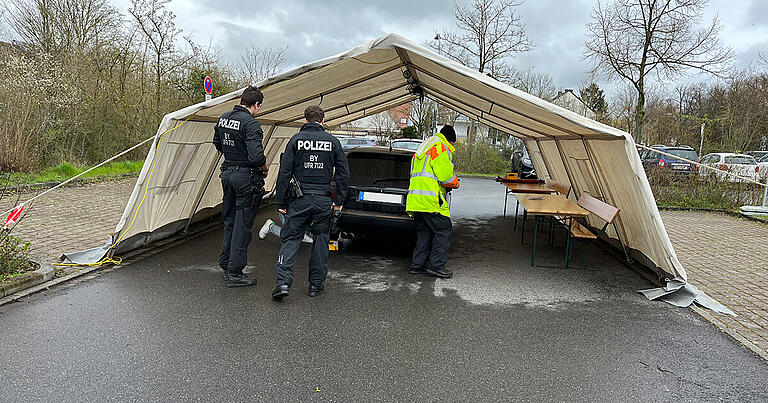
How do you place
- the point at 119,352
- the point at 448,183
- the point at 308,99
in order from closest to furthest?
the point at 119,352 → the point at 448,183 → the point at 308,99

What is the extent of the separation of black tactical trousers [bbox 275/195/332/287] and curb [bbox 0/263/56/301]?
8.36 ft

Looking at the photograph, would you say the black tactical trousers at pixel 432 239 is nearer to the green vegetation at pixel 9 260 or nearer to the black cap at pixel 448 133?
the black cap at pixel 448 133

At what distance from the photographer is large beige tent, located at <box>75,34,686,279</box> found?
18.7ft

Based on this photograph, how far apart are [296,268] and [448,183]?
2.21m

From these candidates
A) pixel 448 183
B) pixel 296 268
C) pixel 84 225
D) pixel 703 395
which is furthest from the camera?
pixel 84 225

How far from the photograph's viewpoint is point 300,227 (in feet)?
17.2

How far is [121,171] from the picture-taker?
17172 mm

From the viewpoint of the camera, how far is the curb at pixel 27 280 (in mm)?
4996

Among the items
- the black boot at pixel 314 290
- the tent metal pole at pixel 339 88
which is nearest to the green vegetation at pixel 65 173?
the tent metal pole at pixel 339 88

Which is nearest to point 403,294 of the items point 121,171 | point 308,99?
point 308,99

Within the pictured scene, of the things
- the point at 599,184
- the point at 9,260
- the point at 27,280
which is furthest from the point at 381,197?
the point at 9,260

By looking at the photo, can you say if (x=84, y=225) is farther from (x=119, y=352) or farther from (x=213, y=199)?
(x=119, y=352)

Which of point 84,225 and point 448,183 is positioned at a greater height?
point 448,183

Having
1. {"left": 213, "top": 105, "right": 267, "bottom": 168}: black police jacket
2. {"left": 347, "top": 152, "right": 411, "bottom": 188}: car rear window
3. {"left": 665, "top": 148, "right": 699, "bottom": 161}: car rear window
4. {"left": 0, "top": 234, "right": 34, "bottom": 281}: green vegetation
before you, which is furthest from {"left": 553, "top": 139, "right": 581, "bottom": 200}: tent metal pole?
{"left": 665, "top": 148, "right": 699, "bottom": 161}: car rear window
